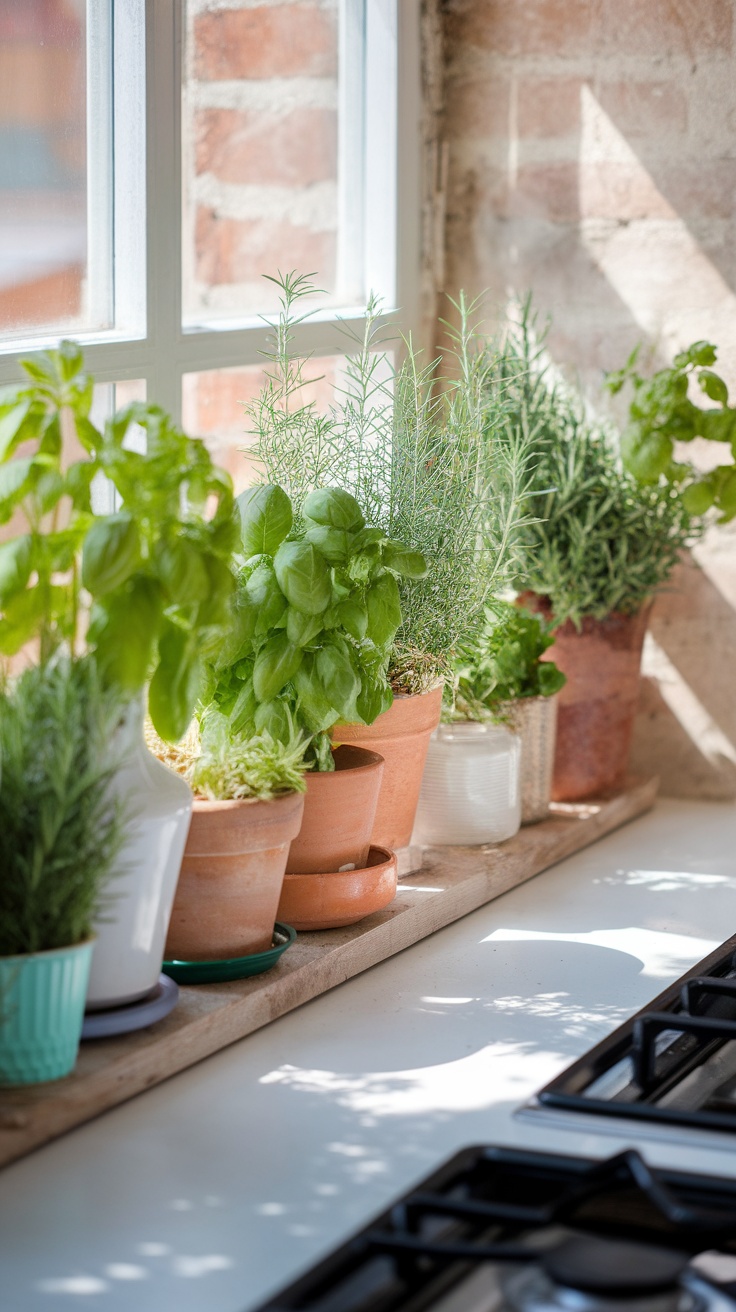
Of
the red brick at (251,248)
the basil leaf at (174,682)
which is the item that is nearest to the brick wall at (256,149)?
the red brick at (251,248)

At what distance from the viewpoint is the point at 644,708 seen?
191cm

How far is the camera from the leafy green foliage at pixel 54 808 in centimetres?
90

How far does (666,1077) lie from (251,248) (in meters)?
1.12

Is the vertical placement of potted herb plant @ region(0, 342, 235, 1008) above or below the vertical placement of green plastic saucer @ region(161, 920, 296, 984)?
above

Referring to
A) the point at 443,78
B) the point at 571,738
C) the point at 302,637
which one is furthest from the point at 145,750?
the point at 443,78

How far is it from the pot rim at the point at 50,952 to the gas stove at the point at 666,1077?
0.27 meters

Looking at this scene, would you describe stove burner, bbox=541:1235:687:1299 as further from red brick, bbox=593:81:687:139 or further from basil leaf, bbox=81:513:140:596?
red brick, bbox=593:81:687:139

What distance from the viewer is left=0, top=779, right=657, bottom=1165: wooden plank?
0.92 m

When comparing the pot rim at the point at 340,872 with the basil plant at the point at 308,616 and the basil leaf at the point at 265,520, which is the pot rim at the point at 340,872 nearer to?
the basil plant at the point at 308,616

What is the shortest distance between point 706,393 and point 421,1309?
1.19 metres

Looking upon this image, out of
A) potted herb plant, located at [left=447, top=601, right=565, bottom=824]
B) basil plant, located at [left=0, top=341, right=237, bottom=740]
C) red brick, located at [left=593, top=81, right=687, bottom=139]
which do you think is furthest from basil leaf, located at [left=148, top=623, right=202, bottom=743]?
red brick, located at [left=593, top=81, right=687, bottom=139]

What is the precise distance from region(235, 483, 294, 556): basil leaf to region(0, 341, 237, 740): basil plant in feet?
0.61

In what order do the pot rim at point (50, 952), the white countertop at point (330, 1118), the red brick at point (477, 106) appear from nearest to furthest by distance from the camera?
the white countertop at point (330, 1118) < the pot rim at point (50, 952) < the red brick at point (477, 106)

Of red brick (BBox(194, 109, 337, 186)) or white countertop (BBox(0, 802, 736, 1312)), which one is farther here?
red brick (BBox(194, 109, 337, 186))
